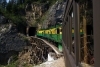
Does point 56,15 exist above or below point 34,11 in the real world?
below

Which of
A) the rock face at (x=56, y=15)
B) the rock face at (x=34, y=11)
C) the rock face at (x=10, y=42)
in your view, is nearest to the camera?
the rock face at (x=10, y=42)

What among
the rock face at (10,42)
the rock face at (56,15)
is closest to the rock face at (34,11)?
the rock face at (56,15)

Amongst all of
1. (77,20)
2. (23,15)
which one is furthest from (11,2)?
(77,20)

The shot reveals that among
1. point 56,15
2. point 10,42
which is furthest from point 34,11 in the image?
point 10,42

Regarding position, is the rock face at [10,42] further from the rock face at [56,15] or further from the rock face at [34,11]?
the rock face at [34,11]

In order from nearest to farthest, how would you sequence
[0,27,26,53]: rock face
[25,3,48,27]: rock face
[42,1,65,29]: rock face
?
[0,27,26,53]: rock face < [42,1,65,29]: rock face < [25,3,48,27]: rock face

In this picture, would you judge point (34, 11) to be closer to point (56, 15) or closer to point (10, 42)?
point (56, 15)

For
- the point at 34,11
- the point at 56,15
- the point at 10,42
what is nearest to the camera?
the point at 10,42

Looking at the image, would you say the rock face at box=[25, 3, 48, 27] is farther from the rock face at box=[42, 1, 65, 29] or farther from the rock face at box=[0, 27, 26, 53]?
the rock face at box=[0, 27, 26, 53]

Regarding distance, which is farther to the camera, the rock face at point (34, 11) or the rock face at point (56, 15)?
the rock face at point (34, 11)

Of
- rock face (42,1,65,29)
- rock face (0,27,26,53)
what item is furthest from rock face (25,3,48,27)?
rock face (0,27,26,53)

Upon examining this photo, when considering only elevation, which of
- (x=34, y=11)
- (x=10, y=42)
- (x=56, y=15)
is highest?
(x=34, y=11)

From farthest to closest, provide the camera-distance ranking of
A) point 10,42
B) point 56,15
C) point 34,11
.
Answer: point 34,11
point 56,15
point 10,42

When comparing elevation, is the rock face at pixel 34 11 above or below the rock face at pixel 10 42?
above
